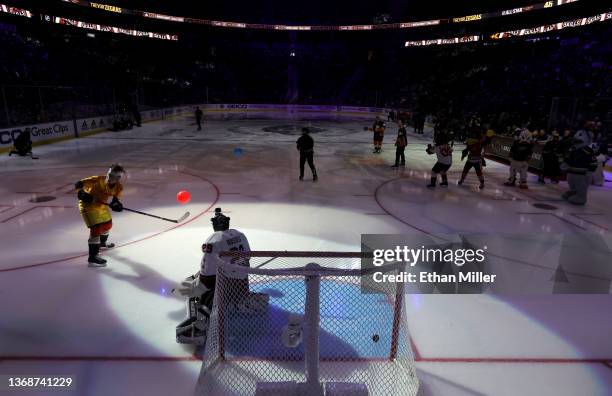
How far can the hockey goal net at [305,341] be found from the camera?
3.21m

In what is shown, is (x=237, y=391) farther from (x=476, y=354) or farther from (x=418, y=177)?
(x=418, y=177)

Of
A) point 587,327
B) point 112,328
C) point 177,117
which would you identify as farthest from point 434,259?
point 177,117

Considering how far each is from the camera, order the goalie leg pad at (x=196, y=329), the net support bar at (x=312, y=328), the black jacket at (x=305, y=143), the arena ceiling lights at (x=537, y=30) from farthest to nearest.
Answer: the arena ceiling lights at (x=537, y=30), the black jacket at (x=305, y=143), the goalie leg pad at (x=196, y=329), the net support bar at (x=312, y=328)

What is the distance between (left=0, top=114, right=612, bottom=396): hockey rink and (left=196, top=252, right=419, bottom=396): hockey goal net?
1.14 ft

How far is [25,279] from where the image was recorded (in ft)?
18.1

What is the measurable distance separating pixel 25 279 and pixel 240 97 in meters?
45.5

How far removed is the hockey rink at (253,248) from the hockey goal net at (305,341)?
1.14ft

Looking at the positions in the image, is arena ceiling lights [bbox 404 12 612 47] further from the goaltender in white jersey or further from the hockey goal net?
the goaltender in white jersey

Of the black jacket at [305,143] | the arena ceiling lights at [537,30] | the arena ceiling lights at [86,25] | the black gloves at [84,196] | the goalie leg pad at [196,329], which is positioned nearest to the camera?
the goalie leg pad at [196,329]

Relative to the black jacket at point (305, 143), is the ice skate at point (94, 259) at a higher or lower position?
lower

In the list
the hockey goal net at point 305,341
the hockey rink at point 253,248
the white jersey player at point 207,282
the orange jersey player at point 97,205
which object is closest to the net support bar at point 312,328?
the hockey goal net at point 305,341

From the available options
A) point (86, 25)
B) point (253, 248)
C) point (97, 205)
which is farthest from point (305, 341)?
point (86, 25)

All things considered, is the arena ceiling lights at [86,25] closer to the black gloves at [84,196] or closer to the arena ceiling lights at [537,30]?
the black gloves at [84,196]

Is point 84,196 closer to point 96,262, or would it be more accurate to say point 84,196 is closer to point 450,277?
point 96,262
